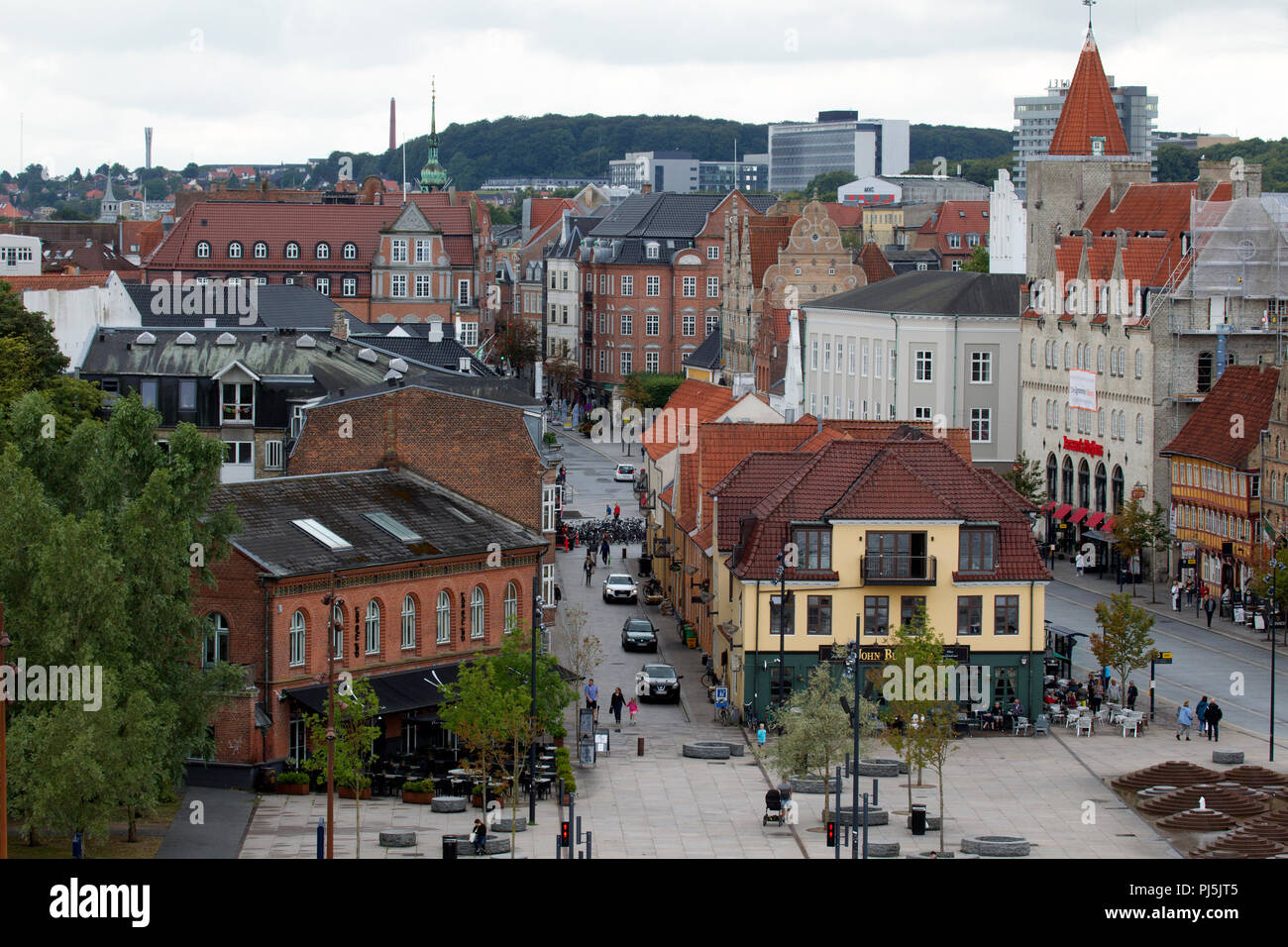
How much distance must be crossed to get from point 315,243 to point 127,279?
12.9 metres

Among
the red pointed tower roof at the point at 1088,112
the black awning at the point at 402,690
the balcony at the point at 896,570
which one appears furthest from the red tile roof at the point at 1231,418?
the black awning at the point at 402,690

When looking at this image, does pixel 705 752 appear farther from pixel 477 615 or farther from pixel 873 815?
pixel 873 815

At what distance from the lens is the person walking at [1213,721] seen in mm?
58594

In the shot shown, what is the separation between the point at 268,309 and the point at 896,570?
52294mm

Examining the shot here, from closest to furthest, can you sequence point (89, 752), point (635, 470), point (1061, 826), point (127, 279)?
point (89, 752) < point (1061, 826) < point (635, 470) < point (127, 279)

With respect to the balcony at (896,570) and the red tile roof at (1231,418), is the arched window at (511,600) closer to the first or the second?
the balcony at (896,570)

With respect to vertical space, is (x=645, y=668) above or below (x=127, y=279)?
below

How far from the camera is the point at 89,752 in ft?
132

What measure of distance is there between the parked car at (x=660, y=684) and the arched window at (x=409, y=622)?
9.33 metres

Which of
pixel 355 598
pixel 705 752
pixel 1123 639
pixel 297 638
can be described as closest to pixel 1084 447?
pixel 1123 639
